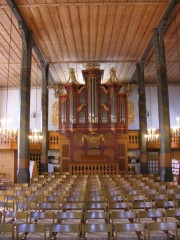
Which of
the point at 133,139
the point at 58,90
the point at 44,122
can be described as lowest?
the point at 133,139

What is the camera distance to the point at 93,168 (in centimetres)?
2270

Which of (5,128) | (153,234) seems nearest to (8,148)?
(5,128)

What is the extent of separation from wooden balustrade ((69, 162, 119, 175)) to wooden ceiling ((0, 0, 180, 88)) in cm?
768

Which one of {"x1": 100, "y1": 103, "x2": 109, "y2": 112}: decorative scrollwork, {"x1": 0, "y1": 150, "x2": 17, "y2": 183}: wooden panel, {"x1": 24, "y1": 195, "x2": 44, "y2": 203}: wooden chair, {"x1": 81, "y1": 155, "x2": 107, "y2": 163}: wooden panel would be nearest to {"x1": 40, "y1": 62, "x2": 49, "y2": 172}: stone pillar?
{"x1": 0, "y1": 150, "x2": 17, "y2": 183}: wooden panel

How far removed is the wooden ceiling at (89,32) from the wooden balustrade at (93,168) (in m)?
7.68

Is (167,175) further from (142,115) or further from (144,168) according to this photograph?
(142,115)

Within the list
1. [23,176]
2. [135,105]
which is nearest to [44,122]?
[23,176]

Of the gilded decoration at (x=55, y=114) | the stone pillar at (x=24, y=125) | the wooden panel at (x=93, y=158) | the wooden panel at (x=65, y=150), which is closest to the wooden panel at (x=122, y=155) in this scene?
the wooden panel at (x=93, y=158)

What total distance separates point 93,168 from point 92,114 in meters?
4.10

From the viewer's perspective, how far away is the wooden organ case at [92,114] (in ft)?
74.4

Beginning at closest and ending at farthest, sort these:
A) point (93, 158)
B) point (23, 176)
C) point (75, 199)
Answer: point (75, 199) → point (23, 176) → point (93, 158)

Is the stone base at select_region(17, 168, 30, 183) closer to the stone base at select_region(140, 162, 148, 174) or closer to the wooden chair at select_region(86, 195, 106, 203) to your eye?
the wooden chair at select_region(86, 195, 106, 203)

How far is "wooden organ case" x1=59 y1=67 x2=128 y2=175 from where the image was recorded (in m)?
22.7

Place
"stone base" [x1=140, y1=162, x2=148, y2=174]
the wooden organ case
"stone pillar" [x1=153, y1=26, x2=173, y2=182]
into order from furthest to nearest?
1. the wooden organ case
2. "stone base" [x1=140, y1=162, x2=148, y2=174]
3. "stone pillar" [x1=153, y1=26, x2=173, y2=182]
